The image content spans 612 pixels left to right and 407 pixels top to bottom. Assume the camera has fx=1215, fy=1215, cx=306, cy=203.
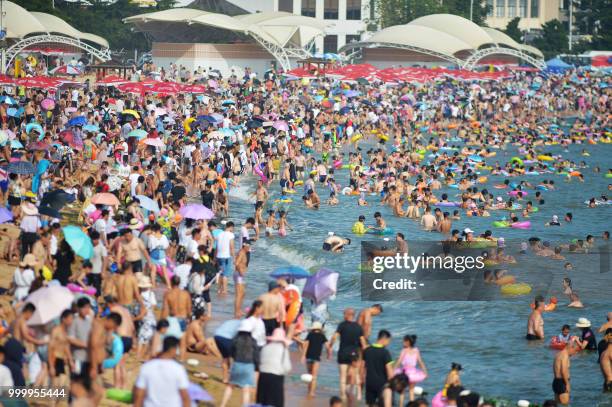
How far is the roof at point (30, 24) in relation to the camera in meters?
59.3

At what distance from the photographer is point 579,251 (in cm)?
2875

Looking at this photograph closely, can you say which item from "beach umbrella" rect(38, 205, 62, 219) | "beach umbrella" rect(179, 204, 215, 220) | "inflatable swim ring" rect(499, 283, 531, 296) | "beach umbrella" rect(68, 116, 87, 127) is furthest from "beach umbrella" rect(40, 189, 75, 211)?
"beach umbrella" rect(68, 116, 87, 127)

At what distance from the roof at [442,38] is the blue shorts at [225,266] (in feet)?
171

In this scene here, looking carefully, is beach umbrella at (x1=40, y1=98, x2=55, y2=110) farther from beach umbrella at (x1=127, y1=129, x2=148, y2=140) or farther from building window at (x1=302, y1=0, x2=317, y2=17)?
building window at (x1=302, y1=0, x2=317, y2=17)

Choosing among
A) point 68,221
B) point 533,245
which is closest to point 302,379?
point 68,221

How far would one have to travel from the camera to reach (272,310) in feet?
50.2

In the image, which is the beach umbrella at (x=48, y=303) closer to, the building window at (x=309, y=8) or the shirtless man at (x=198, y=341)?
the shirtless man at (x=198, y=341)

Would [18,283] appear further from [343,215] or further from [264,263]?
[343,215]

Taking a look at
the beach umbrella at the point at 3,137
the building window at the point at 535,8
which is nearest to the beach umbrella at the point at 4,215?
the beach umbrella at the point at 3,137

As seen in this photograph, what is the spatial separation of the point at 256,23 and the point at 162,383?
209 feet

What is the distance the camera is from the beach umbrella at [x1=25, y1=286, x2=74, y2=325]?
41.1ft

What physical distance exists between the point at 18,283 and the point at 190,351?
112 inches

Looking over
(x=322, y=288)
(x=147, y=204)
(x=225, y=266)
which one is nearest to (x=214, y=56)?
(x=147, y=204)

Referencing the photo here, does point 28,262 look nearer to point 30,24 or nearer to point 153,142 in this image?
point 153,142
